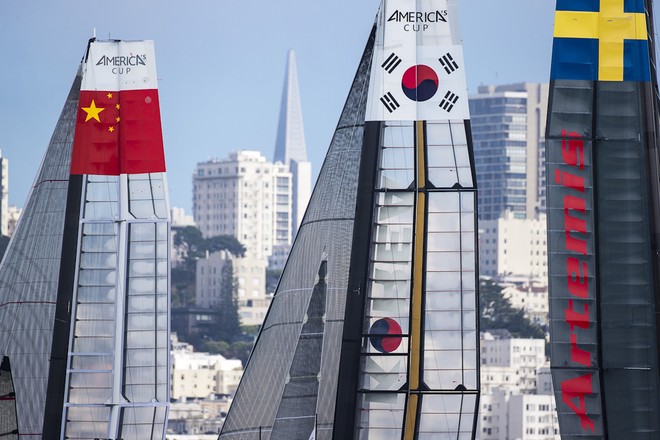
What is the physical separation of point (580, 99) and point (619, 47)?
35 cm

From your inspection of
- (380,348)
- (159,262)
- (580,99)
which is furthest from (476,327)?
(159,262)

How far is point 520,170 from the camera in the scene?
13175cm

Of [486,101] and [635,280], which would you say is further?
[486,101]

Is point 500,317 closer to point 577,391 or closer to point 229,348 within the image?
point 229,348

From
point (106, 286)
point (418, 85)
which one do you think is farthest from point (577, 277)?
point (106, 286)

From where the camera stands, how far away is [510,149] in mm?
132750

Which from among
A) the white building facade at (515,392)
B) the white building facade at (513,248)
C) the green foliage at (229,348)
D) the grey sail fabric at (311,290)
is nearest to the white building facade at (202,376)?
the green foliage at (229,348)

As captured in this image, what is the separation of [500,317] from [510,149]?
45877mm

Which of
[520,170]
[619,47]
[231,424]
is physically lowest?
[231,424]

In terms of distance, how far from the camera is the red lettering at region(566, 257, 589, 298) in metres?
11.0

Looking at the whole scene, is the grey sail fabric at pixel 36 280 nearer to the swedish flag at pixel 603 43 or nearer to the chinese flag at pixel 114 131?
the chinese flag at pixel 114 131

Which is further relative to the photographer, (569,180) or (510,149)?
(510,149)

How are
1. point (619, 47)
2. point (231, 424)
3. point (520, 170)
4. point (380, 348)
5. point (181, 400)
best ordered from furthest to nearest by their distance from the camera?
point (520, 170)
point (181, 400)
point (231, 424)
point (380, 348)
point (619, 47)

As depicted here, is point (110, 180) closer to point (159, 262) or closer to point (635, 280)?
point (159, 262)
